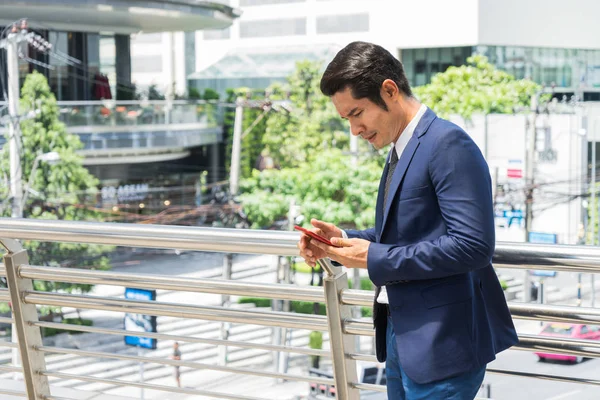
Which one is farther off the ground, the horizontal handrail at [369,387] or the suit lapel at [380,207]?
the suit lapel at [380,207]

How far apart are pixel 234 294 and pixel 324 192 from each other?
21.3 meters

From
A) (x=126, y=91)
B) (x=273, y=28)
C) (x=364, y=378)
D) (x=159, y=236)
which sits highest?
(x=273, y=28)

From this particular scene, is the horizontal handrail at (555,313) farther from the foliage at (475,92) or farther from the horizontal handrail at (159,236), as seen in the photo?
the foliage at (475,92)

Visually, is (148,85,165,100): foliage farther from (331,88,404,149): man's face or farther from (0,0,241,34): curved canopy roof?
(331,88,404,149): man's face

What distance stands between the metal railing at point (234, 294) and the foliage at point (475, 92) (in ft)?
84.0

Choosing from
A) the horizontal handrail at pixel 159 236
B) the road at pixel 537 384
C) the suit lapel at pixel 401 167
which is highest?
the suit lapel at pixel 401 167

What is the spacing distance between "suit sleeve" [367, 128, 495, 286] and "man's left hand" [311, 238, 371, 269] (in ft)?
0.15

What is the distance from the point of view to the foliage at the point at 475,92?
92.5 feet

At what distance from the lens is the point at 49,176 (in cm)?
2194

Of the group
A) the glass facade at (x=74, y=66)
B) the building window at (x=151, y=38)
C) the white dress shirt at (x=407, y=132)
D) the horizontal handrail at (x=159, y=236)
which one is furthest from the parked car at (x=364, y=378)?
the building window at (x=151, y=38)

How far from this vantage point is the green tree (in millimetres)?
20922

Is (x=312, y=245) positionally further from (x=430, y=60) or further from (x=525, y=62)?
(x=525, y=62)

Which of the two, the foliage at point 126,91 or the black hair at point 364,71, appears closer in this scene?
the black hair at point 364,71

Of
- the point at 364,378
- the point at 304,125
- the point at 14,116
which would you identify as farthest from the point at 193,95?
the point at 364,378
